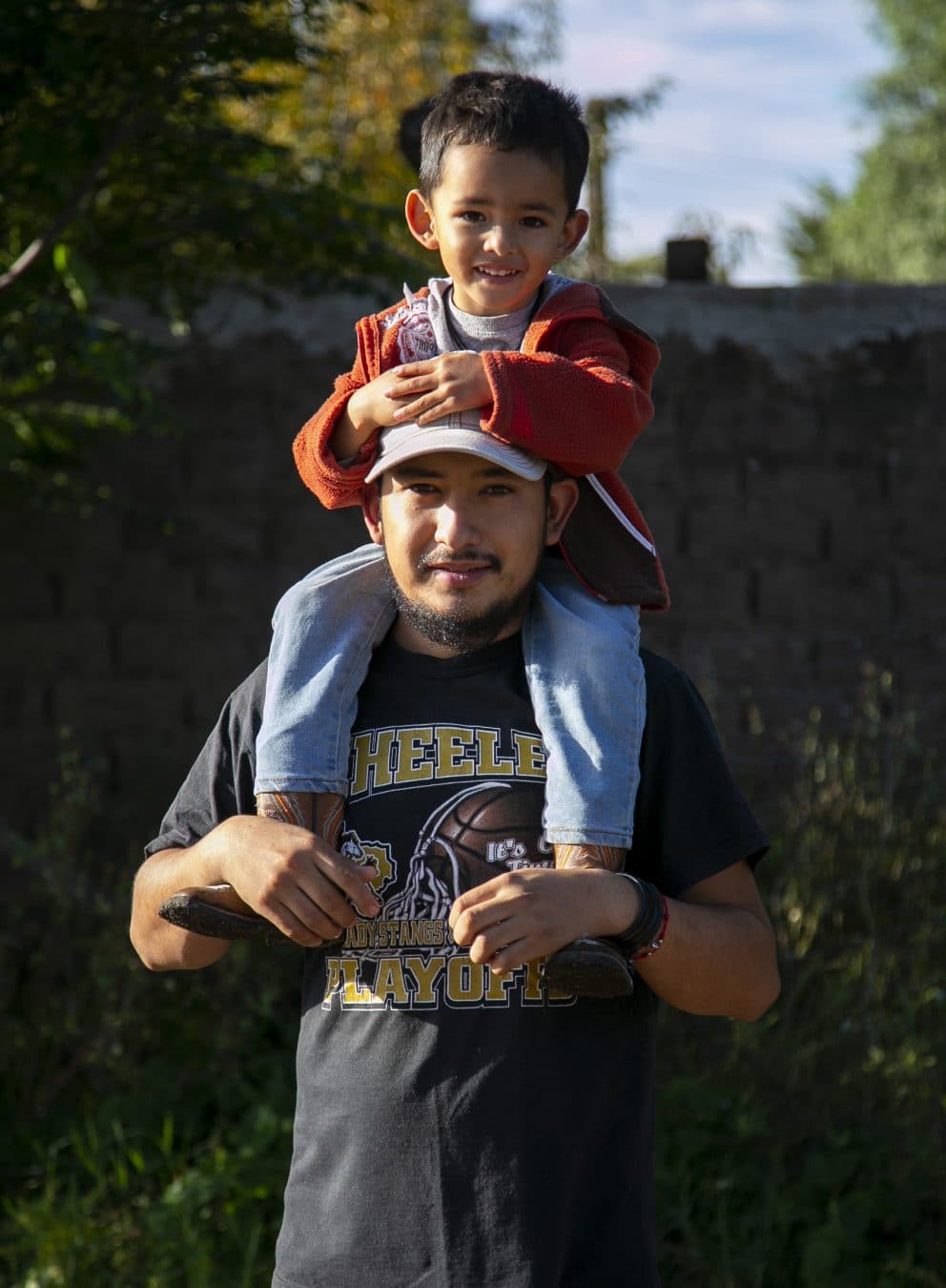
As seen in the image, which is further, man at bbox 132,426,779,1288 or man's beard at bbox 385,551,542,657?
man's beard at bbox 385,551,542,657

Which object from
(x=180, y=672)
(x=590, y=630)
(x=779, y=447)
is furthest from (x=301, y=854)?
(x=779, y=447)

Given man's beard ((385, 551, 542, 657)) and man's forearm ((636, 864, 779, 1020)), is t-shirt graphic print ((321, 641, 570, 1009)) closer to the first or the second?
man's beard ((385, 551, 542, 657))

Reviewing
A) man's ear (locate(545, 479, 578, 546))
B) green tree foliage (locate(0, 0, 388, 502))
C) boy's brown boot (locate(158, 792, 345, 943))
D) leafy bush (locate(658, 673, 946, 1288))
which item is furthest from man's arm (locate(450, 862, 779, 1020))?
green tree foliage (locate(0, 0, 388, 502))

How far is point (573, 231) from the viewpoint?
2250mm

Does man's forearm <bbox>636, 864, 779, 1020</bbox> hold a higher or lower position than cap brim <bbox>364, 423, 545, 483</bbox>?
lower

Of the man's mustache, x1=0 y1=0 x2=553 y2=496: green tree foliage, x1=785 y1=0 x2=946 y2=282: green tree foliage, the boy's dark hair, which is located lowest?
the man's mustache

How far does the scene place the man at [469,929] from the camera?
182cm

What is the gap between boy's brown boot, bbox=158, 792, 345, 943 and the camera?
1.87 m

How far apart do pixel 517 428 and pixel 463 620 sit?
0.27 metres

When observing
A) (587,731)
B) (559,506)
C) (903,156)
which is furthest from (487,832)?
(903,156)

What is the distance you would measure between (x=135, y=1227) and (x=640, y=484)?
9.76ft

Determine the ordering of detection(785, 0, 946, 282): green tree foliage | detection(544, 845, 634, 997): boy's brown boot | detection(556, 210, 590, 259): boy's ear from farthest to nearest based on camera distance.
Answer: detection(785, 0, 946, 282): green tree foliage → detection(556, 210, 590, 259): boy's ear → detection(544, 845, 634, 997): boy's brown boot

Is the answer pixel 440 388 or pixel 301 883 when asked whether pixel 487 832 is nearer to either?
pixel 301 883

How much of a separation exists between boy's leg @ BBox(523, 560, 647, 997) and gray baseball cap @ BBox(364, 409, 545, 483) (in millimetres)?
211
